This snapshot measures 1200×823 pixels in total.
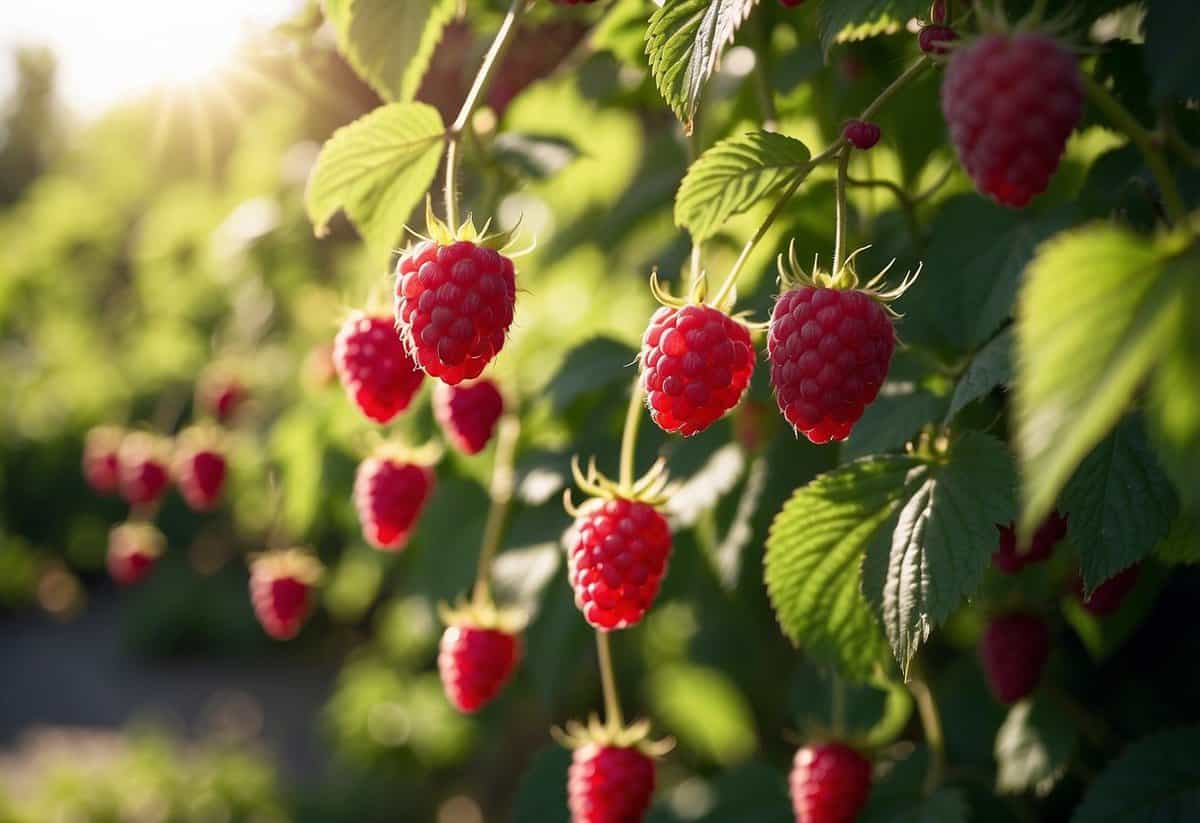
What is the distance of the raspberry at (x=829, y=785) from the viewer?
1187 millimetres

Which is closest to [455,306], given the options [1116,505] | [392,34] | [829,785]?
[392,34]

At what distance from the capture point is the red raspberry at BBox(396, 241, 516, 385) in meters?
0.83

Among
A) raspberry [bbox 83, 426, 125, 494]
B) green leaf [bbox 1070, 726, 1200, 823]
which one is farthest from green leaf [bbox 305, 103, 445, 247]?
raspberry [bbox 83, 426, 125, 494]

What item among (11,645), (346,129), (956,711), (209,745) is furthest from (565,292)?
(11,645)

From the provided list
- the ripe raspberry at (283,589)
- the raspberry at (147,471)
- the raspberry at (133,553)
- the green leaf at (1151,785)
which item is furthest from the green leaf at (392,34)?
the raspberry at (133,553)

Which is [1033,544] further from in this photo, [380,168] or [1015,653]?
[380,168]

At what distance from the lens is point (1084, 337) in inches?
18.1

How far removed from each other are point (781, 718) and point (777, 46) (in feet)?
6.16

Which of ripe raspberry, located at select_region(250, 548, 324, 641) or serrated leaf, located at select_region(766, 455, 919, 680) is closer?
serrated leaf, located at select_region(766, 455, 919, 680)

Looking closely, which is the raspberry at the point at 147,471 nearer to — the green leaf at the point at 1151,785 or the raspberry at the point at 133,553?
the raspberry at the point at 133,553

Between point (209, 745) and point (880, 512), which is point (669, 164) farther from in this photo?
point (209, 745)

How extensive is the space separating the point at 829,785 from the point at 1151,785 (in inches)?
12.4

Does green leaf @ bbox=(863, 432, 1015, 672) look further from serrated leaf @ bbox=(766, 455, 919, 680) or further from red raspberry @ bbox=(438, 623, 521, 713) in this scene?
red raspberry @ bbox=(438, 623, 521, 713)

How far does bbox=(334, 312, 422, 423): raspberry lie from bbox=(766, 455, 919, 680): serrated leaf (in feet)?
1.26
